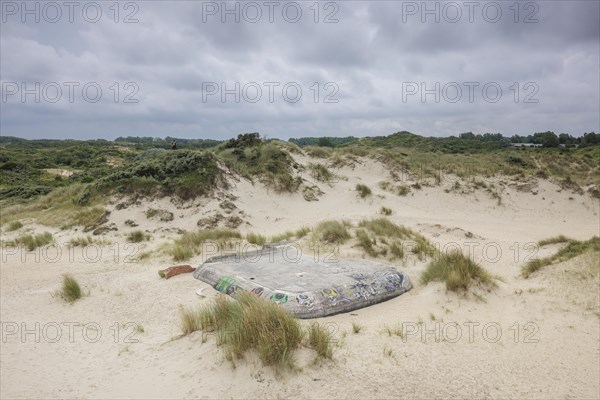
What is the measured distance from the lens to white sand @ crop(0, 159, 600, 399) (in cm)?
408

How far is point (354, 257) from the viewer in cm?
936

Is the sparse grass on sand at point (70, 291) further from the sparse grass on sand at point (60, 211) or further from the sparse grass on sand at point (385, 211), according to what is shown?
the sparse grass on sand at point (385, 211)

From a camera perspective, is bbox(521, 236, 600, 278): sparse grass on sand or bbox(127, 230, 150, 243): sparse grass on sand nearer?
bbox(521, 236, 600, 278): sparse grass on sand

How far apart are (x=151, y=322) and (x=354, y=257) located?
486 cm

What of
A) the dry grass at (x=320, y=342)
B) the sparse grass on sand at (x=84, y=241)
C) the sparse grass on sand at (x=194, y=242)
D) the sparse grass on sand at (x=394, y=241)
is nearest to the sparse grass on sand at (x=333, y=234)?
the sparse grass on sand at (x=394, y=241)

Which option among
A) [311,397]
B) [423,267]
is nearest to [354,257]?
[423,267]

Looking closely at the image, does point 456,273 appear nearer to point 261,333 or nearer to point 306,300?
point 306,300

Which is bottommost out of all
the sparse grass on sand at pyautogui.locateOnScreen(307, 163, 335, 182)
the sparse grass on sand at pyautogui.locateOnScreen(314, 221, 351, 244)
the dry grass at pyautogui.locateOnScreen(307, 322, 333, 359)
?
the dry grass at pyautogui.locateOnScreen(307, 322, 333, 359)

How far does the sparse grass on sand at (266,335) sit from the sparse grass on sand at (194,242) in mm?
4976

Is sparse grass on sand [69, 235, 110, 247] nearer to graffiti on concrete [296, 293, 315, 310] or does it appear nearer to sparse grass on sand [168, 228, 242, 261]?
sparse grass on sand [168, 228, 242, 261]

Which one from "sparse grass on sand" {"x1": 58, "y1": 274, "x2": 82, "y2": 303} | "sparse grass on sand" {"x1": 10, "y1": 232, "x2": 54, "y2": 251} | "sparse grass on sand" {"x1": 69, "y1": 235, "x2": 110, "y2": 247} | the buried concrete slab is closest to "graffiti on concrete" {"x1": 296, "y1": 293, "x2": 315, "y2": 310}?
the buried concrete slab

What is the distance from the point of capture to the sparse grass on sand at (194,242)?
956cm

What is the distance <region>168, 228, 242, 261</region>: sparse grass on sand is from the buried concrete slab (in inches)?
45.7

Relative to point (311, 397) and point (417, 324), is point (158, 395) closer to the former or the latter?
point (311, 397)
